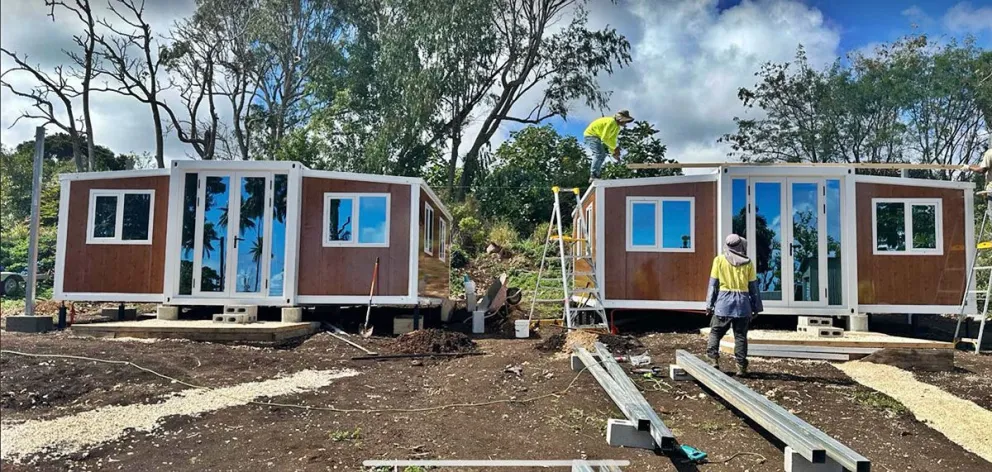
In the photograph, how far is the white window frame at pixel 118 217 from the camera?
967 cm

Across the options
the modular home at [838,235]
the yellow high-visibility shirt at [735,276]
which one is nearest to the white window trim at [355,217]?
the modular home at [838,235]

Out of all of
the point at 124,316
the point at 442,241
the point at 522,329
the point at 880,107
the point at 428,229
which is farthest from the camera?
the point at 880,107

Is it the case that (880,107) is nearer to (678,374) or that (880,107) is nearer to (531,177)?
(531,177)

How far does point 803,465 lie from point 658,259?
631 cm

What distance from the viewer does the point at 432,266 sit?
1145 cm

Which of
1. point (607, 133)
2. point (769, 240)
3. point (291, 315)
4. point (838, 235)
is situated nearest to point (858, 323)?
point (838, 235)

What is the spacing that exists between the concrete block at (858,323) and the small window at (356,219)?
677 cm

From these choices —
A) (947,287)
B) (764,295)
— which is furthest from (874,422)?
(947,287)

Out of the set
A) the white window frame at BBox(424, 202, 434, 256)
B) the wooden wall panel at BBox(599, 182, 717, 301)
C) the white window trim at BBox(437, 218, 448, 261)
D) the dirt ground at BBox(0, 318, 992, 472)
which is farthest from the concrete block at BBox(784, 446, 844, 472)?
the white window trim at BBox(437, 218, 448, 261)

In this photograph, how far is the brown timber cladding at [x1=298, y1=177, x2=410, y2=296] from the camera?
960 centimetres

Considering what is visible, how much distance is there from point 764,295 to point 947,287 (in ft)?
8.84

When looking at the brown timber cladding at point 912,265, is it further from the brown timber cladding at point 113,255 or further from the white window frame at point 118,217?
the white window frame at point 118,217

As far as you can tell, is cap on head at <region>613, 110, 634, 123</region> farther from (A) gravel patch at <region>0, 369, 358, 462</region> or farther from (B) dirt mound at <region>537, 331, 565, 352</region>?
(A) gravel patch at <region>0, 369, 358, 462</region>

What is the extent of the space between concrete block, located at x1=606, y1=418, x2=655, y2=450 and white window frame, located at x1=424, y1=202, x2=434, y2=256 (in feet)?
23.2
